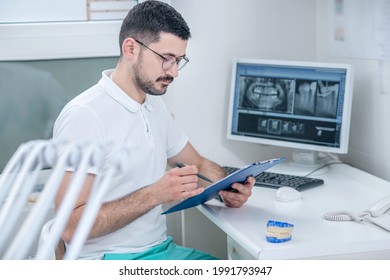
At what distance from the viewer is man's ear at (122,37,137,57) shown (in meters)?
1.97

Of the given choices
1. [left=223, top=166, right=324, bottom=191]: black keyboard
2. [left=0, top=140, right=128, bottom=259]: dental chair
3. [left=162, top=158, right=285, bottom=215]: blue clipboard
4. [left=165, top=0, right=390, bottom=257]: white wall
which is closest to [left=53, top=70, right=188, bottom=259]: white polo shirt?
[left=162, top=158, right=285, bottom=215]: blue clipboard

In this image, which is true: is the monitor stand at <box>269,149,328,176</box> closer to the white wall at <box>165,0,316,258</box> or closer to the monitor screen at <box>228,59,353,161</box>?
the monitor screen at <box>228,59,353,161</box>

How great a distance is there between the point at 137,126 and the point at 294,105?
28.5 inches

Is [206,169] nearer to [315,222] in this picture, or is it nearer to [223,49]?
[315,222]

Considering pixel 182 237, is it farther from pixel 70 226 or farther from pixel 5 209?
pixel 5 209

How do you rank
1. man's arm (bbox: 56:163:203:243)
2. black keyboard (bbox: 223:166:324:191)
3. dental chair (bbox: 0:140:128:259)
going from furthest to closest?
black keyboard (bbox: 223:166:324:191) → man's arm (bbox: 56:163:203:243) → dental chair (bbox: 0:140:128:259)

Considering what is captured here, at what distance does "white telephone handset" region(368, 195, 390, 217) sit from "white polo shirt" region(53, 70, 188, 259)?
627mm

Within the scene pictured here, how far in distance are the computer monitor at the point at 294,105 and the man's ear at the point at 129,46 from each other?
2.25ft

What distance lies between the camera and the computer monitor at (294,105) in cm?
235

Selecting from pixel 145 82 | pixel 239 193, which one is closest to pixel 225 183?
pixel 239 193

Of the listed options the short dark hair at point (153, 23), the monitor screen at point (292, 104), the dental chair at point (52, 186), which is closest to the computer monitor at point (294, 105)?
the monitor screen at point (292, 104)

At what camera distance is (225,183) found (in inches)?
74.4
